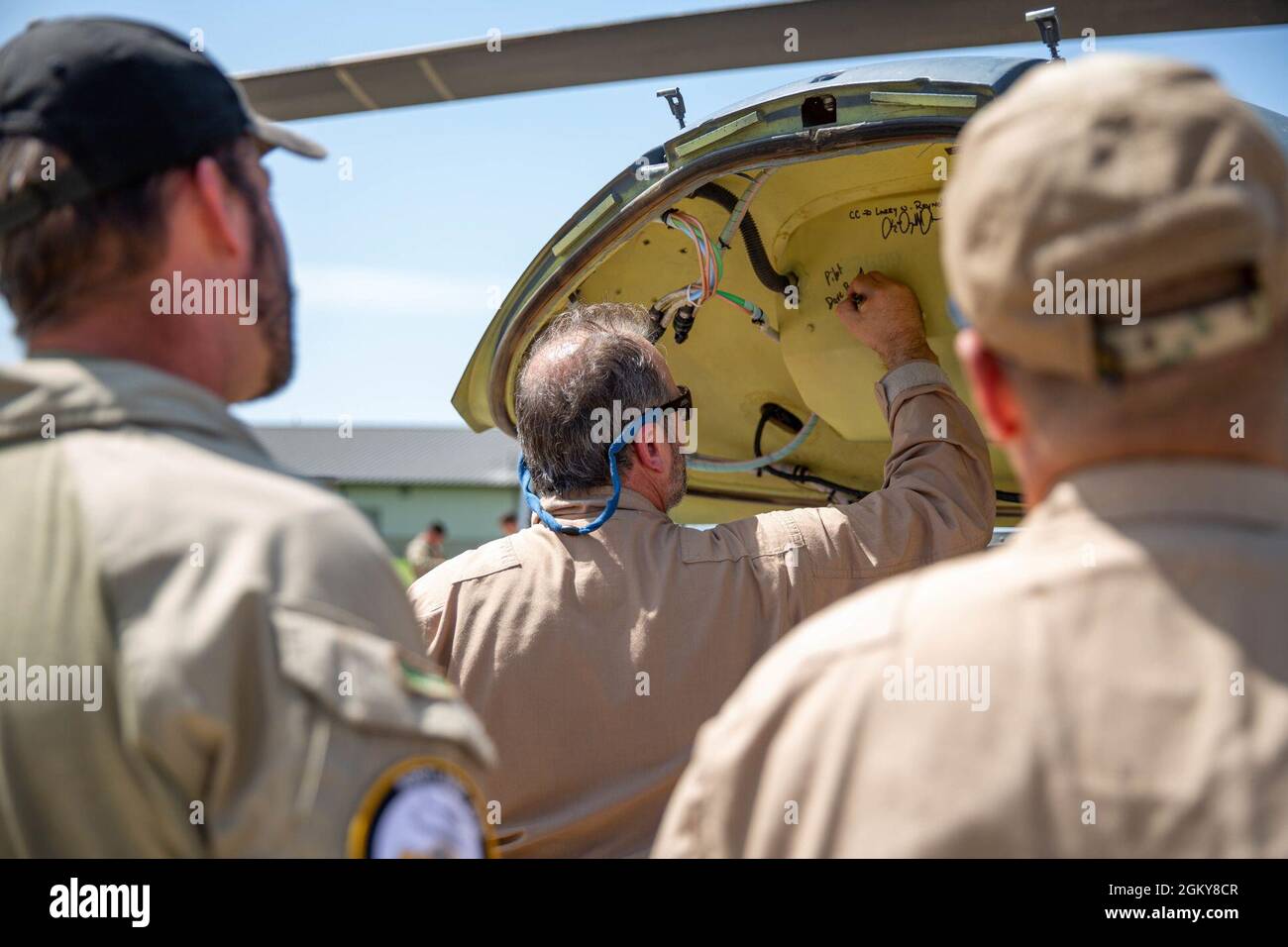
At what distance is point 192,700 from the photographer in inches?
38.5

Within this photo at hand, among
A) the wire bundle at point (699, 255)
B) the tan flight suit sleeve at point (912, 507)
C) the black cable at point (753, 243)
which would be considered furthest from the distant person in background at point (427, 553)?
the tan flight suit sleeve at point (912, 507)

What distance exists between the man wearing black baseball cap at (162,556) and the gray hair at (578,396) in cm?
119

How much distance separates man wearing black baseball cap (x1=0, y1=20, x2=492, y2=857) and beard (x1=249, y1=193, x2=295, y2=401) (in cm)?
3

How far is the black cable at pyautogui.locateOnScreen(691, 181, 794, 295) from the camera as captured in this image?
2748 millimetres

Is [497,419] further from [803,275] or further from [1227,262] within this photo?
[1227,262]

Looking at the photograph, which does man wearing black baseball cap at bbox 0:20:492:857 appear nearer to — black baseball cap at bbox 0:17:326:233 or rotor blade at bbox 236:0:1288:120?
black baseball cap at bbox 0:17:326:233

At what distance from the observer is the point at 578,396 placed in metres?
2.44

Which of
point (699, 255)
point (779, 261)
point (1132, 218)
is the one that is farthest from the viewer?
point (779, 261)

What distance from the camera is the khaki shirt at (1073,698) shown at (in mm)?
875

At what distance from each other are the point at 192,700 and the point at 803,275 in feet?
7.88

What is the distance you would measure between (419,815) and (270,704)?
0.56 feet

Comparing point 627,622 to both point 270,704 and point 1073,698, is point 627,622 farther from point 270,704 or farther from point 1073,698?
point 1073,698

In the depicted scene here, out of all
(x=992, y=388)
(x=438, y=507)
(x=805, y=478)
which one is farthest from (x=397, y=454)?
(x=992, y=388)
